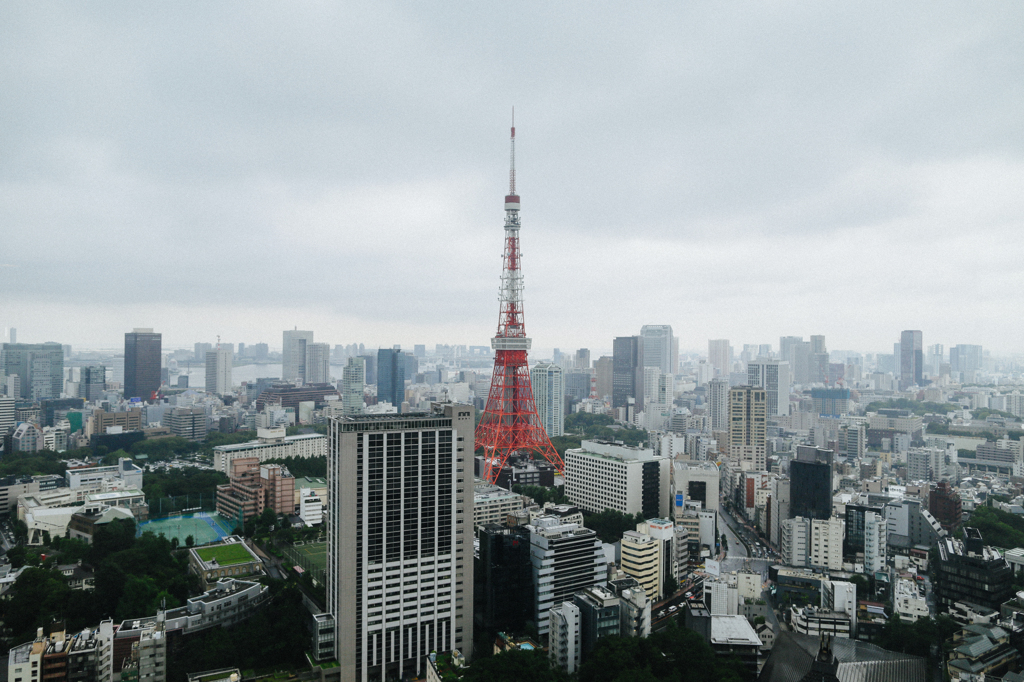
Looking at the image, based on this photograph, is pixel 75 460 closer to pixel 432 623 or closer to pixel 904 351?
pixel 432 623

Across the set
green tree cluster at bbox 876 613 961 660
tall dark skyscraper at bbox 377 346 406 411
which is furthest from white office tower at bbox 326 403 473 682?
tall dark skyscraper at bbox 377 346 406 411

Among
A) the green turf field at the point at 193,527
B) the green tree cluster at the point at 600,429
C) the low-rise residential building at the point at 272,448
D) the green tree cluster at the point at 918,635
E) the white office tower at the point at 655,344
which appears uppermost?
the white office tower at the point at 655,344

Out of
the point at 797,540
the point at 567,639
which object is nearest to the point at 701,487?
the point at 797,540

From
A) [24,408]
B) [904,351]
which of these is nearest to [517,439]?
[24,408]

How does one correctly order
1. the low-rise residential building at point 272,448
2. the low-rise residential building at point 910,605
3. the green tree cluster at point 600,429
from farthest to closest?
the green tree cluster at point 600,429
the low-rise residential building at point 272,448
the low-rise residential building at point 910,605

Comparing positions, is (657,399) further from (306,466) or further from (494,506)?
(494,506)

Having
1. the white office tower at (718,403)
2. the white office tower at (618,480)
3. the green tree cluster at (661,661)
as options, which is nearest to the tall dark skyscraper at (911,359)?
the white office tower at (718,403)

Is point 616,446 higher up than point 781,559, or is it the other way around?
point 616,446

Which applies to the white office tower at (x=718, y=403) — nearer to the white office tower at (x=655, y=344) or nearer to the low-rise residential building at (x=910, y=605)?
→ the white office tower at (x=655, y=344)
